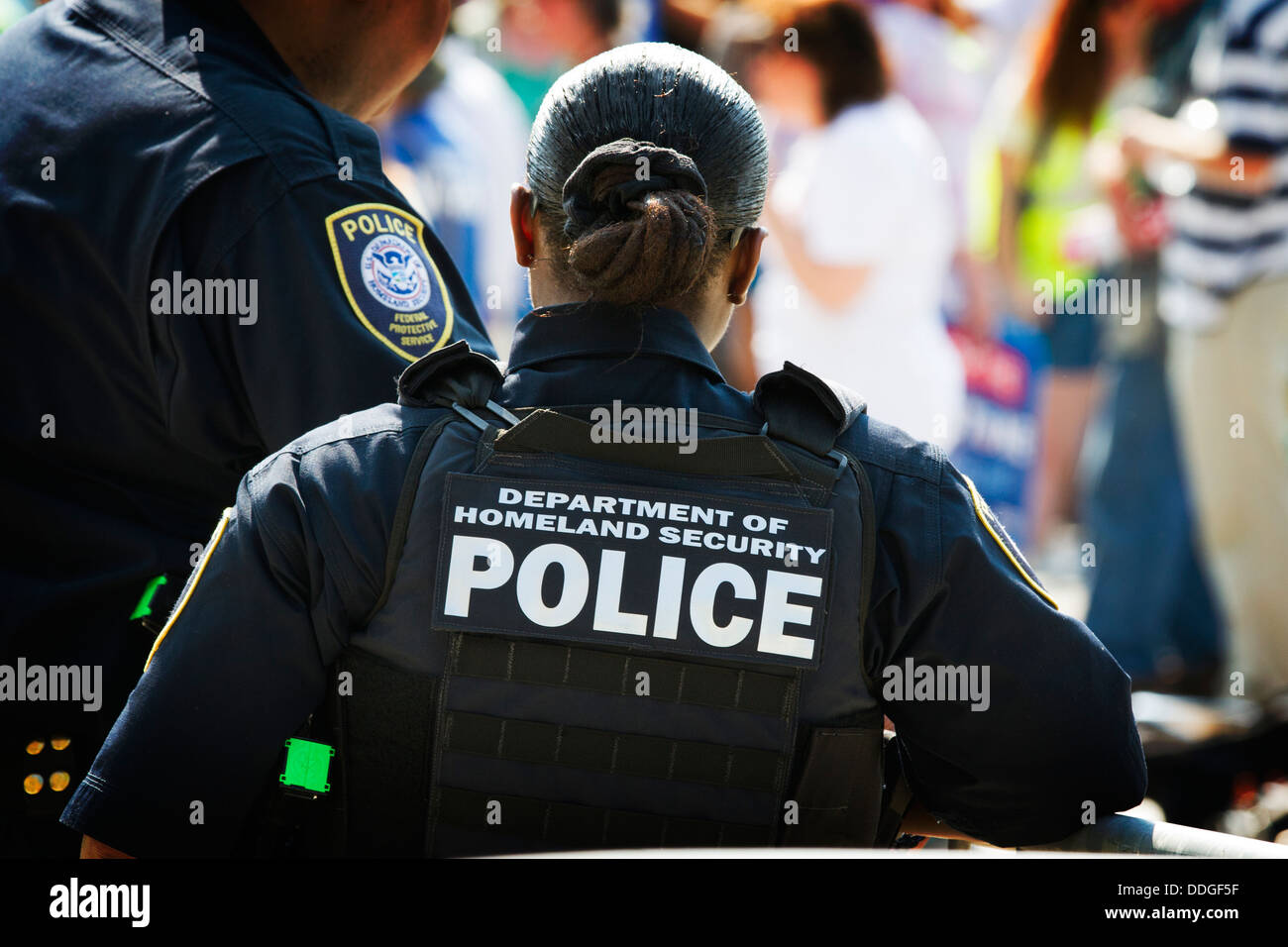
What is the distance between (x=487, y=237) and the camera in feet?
19.3

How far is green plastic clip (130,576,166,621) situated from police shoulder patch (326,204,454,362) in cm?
48

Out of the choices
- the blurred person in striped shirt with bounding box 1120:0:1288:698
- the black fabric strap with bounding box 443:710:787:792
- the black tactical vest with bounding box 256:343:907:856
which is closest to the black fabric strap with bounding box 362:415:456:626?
the black tactical vest with bounding box 256:343:907:856

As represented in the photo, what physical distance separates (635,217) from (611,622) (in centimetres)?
44

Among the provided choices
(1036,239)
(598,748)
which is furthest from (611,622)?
(1036,239)

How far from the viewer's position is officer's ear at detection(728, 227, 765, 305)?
1.64m

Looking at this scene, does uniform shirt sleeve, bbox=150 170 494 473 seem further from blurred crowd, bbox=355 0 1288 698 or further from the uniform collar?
blurred crowd, bbox=355 0 1288 698

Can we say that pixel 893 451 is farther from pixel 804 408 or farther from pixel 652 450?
pixel 652 450

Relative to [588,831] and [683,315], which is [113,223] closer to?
[683,315]

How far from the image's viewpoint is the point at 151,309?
5.95ft
